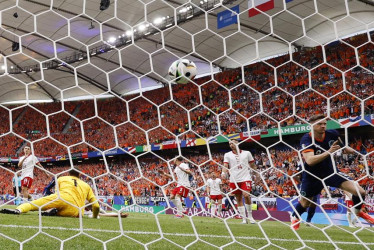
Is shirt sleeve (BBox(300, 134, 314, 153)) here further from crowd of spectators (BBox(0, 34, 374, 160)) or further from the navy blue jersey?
crowd of spectators (BBox(0, 34, 374, 160))

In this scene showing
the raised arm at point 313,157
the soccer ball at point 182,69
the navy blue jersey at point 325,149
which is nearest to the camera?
the raised arm at point 313,157

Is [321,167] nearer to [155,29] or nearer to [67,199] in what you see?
[67,199]

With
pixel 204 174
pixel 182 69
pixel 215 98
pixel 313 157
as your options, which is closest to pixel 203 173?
pixel 204 174

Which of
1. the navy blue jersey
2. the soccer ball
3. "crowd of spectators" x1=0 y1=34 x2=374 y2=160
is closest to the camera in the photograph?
the navy blue jersey

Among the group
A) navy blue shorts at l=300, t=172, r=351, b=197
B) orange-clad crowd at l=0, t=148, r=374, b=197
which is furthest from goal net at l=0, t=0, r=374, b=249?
navy blue shorts at l=300, t=172, r=351, b=197

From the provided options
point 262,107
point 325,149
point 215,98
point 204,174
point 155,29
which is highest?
point 325,149

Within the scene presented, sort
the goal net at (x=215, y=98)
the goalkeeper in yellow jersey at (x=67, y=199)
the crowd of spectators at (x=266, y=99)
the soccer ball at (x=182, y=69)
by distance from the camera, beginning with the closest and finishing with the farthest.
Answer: the goalkeeper in yellow jersey at (x=67, y=199)
the soccer ball at (x=182, y=69)
the goal net at (x=215, y=98)
the crowd of spectators at (x=266, y=99)

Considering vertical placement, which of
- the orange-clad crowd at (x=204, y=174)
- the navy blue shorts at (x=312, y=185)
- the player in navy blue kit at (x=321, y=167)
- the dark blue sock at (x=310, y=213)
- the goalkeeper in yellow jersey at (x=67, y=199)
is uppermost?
the player in navy blue kit at (x=321, y=167)

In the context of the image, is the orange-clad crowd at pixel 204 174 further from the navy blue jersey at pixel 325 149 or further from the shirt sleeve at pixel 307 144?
the shirt sleeve at pixel 307 144

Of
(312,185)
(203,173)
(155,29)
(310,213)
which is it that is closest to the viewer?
(312,185)

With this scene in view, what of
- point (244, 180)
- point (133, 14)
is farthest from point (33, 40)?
point (244, 180)

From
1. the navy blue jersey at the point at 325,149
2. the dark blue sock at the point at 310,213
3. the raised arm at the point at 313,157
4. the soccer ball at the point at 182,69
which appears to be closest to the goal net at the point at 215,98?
the soccer ball at the point at 182,69

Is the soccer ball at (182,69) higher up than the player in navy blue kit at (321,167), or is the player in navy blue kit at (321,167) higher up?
the player in navy blue kit at (321,167)

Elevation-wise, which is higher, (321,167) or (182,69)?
(321,167)
